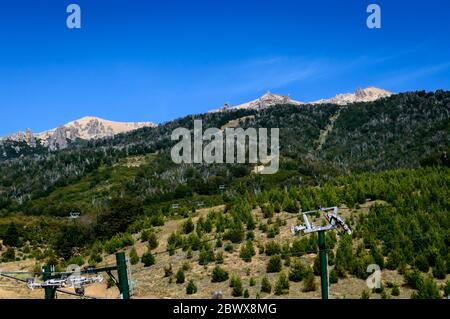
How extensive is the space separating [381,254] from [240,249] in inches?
366

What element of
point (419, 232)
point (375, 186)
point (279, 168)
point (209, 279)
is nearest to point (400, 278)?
point (419, 232)

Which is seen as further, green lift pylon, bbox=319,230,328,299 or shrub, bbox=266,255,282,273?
shrub, bbox=266,255,282,273

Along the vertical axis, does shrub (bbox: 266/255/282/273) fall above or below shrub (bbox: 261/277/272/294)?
above

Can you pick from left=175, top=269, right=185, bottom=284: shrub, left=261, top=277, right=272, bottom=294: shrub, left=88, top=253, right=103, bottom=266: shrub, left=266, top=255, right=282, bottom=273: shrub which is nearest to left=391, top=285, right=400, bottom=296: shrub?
left=261, top=277, right=272, bottom=294: shrub

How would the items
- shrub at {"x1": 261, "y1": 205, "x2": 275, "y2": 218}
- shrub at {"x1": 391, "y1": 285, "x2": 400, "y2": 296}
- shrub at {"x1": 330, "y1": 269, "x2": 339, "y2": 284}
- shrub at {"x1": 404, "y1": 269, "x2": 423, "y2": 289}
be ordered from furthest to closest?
shrub at {"x1": 261, "y1": 205, "x2": 275, "y2": 218}, shrub at {"x1": 330, "y1": 269, "x2": 339, "y2": 284}, shrub at {"x1": 404, "y1": 269, "x2": 423, "y2": 289}, shrub at {"x1": 391, "y1": 285, "x2": 400, "y2": 296}

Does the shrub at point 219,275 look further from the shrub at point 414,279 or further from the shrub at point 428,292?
the shrub at point 428,292

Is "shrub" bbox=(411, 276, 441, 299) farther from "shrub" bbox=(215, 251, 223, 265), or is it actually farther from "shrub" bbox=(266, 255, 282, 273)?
"shrub" bbox=(215, 251, 223, 265)

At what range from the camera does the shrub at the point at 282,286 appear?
90.8 feet

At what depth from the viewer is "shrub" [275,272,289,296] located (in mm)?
27688

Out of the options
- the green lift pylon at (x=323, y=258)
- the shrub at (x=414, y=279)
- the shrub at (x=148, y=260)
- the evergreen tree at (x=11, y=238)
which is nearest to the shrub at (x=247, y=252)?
the shrub at (x=148, y=260)

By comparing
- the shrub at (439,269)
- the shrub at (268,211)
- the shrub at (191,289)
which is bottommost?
the shrub at (191,289)
